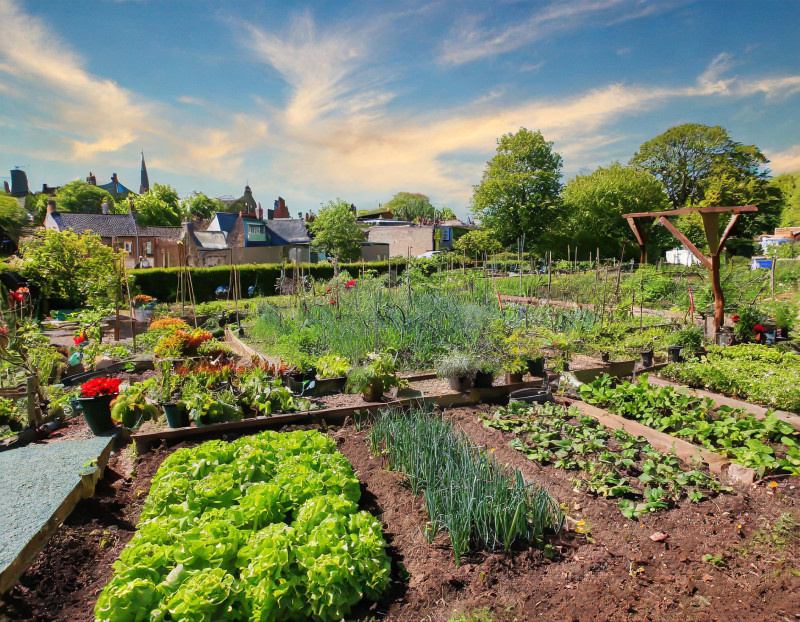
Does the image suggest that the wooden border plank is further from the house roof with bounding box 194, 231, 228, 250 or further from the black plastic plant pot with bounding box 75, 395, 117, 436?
the house roof with bounding box 194, 231, 228, 250

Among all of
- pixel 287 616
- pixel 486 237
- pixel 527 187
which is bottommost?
pixel 287 616

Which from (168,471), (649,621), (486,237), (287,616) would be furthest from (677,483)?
(486,237)

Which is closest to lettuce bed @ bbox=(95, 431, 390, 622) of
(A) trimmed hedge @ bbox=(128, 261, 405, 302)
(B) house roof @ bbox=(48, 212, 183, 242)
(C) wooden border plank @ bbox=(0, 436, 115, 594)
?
(C) wooden border plank @ bbox=(0, 436, 115, 594)

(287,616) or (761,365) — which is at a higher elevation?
(761,365)

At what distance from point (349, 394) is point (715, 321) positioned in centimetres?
599

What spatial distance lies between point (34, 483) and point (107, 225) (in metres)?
35.4

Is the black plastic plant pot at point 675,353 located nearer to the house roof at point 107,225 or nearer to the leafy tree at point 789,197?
the leafy tree at point 789,197

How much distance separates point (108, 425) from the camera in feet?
13.6

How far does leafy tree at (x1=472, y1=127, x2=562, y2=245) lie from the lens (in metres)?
27.6

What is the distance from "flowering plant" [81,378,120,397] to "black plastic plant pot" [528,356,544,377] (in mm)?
4262

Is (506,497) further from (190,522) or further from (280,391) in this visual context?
(280,391)

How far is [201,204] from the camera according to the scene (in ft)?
192

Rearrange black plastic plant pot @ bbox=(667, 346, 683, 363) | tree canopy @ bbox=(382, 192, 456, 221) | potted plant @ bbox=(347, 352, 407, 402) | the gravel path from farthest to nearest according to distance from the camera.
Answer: tree canopy @ bbox=(382, 192, 456, 221), black plastic plant pot @ bbox=(667, 346, 683, 363), potted plant @ bbox=(347, 352, 407, 402), the gravel path

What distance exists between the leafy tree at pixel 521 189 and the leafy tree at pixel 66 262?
2178 cm
